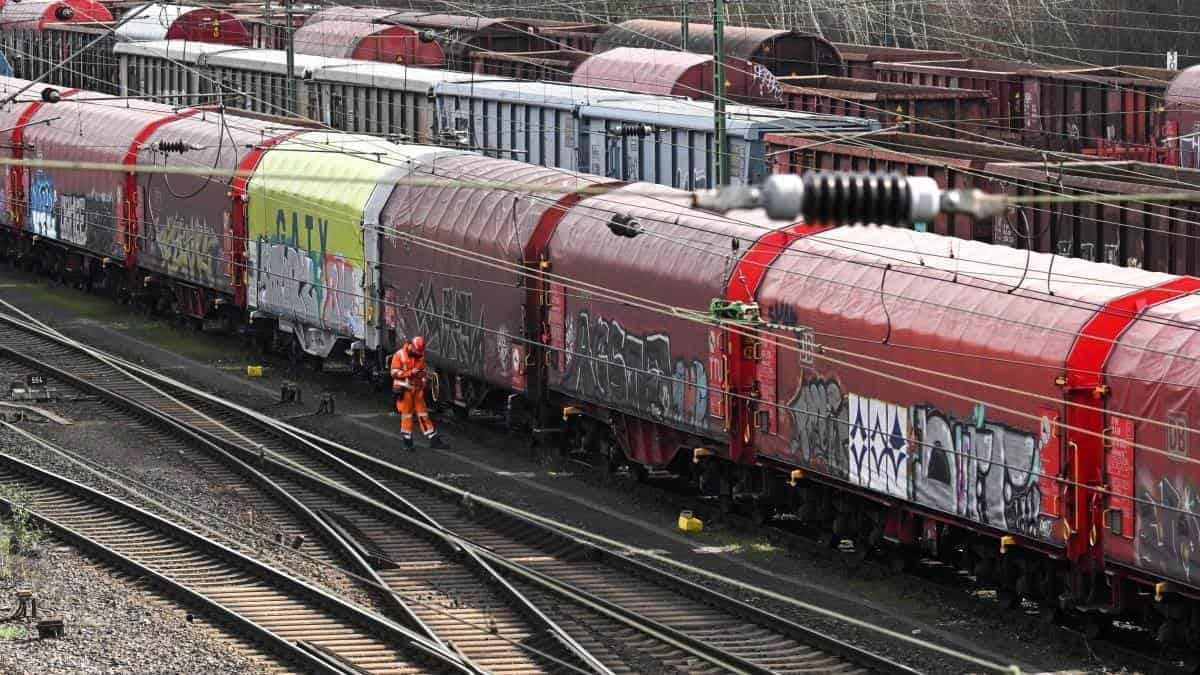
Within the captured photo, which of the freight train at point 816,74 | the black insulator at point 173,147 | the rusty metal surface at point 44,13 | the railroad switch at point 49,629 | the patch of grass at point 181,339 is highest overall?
the rusty metal surface at point 44,13

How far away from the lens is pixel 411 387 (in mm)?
26188

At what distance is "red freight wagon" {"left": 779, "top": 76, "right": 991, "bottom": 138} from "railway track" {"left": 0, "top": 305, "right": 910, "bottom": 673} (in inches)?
544

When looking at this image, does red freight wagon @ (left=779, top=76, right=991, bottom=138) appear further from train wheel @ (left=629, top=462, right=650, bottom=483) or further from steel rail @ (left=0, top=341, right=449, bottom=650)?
steel rail @ (left=0, top=341, right=449, bottom=650)

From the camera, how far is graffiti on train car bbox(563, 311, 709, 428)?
22.1 m

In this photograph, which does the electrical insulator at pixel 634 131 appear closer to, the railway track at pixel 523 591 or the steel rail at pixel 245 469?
the railway track at pixel 523 591

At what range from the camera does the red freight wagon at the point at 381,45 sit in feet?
165

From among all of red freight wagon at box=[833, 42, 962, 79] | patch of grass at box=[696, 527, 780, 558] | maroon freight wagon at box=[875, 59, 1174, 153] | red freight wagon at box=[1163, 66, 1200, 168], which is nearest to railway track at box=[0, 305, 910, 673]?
patch of grass at box=[696, 527, 780, 558]

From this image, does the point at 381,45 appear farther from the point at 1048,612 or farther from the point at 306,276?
the point at 1048,612

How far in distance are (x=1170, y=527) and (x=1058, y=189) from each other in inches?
343

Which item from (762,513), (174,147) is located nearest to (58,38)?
(174,147)

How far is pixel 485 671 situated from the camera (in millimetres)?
16766

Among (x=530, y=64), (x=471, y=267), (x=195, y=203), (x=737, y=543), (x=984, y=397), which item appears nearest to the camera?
(x=984, y=397)

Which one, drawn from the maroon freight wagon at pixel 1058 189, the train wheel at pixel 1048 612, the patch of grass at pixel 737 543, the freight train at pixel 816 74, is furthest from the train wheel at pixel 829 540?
the freight train at pixel 816 74

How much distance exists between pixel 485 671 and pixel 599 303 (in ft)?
25.7
